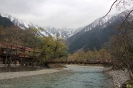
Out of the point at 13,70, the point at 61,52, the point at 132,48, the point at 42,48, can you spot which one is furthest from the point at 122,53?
the point at 61,52

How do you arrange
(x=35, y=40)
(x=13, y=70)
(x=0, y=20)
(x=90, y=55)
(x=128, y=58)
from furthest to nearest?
(x=0, y=20), (x=90, y=55), (x=35, y=40), (x=13, y=70), (x=128, y=58)

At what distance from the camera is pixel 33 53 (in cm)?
6247

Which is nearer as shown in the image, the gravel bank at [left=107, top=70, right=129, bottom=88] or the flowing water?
the gravel bank at [left=107, top=70, right=129, bottom=88]

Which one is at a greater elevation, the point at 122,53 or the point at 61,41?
the point at 61,41

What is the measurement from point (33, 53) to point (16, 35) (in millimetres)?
11589

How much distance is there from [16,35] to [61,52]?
18.4 m

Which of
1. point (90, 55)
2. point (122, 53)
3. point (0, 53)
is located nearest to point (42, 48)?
point (0, 53)

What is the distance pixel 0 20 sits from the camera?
13138cm

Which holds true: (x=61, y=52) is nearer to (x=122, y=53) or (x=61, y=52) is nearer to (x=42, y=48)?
(x=42, y=48)

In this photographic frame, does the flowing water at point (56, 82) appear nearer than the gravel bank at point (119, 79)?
No

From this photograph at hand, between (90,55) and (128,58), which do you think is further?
(90,55)

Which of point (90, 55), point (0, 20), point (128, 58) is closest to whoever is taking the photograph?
point (128, 58)

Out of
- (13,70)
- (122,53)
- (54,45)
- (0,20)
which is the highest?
(0,20)

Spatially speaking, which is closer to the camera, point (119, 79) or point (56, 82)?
point (56, 82)
